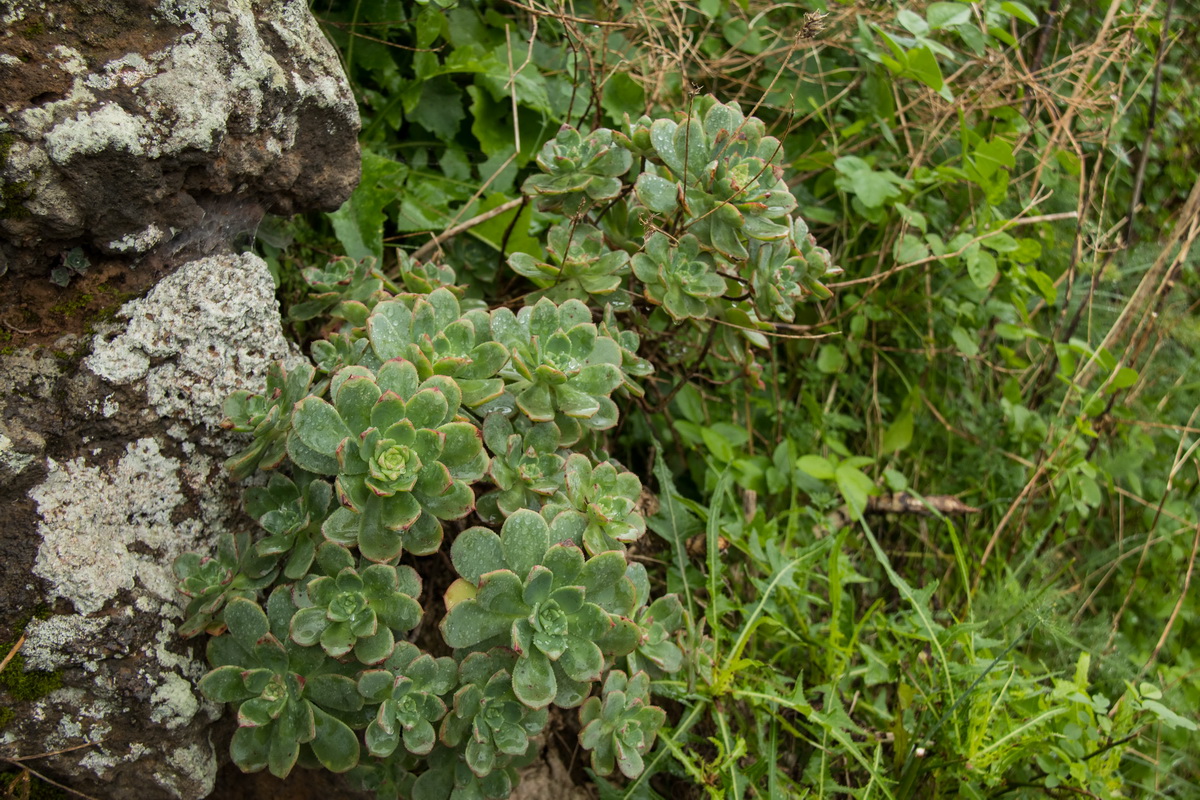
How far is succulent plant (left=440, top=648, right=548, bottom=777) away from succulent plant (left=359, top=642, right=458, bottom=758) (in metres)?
0.03

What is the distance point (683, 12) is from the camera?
298 centimetres

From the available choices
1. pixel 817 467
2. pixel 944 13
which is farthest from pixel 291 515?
pixel 944 13

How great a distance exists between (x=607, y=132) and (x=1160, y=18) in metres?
2.90

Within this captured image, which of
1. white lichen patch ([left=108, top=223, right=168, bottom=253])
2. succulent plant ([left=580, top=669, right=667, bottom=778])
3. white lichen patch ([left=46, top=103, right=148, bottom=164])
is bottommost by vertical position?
succulent plant ([left=580, top=669, right=667, bottom=778])

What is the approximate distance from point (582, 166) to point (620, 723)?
1288 mm

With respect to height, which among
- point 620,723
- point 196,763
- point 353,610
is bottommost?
point 196,763

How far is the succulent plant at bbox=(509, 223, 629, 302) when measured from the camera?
6.68 ft

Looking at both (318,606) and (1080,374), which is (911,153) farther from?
(318,606)

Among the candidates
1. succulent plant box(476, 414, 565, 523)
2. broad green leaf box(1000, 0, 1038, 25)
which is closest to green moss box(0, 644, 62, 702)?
succulent plant box(476, 414, 565, 523)

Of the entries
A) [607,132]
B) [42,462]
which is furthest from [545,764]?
[607,132]

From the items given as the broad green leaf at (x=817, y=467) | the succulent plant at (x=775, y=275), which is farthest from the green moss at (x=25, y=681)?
the broad green leaf at (x=817, y=467)

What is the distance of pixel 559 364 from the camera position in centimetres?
179

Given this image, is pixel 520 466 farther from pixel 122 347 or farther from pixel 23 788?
pixel 23 788

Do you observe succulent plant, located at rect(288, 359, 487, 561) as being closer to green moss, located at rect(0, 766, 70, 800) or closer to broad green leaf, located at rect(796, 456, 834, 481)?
green moss, located at rect(0, 766, 70, 800)
